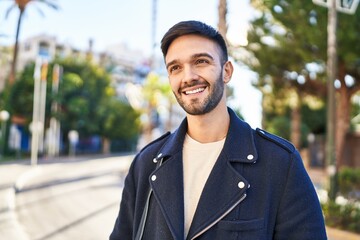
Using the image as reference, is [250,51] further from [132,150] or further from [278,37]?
[132,150]

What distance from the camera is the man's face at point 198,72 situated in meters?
1.86

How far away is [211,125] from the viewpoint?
1930mm

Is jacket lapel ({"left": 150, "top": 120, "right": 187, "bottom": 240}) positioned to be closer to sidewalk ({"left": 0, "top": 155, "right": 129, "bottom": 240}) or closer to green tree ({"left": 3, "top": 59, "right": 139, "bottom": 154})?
sidewalk ({"left": 0, "top": 155, "right": 129, "bottom": 240})

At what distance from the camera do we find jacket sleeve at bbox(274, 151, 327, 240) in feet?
5.40

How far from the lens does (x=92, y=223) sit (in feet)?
35.6

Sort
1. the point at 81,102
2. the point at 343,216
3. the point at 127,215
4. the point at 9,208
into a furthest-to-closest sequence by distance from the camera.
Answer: the point at 81,102 < the point at 9,208 < the point at 343,216 < the point at 127,215

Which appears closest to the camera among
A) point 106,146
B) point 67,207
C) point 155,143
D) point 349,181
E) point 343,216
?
point 155,143

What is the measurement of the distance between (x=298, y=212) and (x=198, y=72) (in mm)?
686

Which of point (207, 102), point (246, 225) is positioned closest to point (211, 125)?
point (207, 102)

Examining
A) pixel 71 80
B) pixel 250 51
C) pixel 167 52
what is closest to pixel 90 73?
pixel 71 80

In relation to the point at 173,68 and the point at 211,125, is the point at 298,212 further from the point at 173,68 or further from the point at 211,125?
the point at 173,68

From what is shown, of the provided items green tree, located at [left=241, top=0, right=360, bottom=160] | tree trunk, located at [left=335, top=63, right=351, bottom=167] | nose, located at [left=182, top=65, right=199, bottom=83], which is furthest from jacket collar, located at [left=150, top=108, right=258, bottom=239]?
tree trunk, located at [left=335, top=63, right=351, bottom=167]

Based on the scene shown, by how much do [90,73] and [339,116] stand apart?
34224 mm

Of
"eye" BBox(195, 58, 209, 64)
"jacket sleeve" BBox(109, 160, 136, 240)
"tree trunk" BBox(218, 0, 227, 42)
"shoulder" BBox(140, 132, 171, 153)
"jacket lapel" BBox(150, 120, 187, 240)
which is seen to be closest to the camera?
"jacket lapel" BBox(150, 120, 187, 240)
